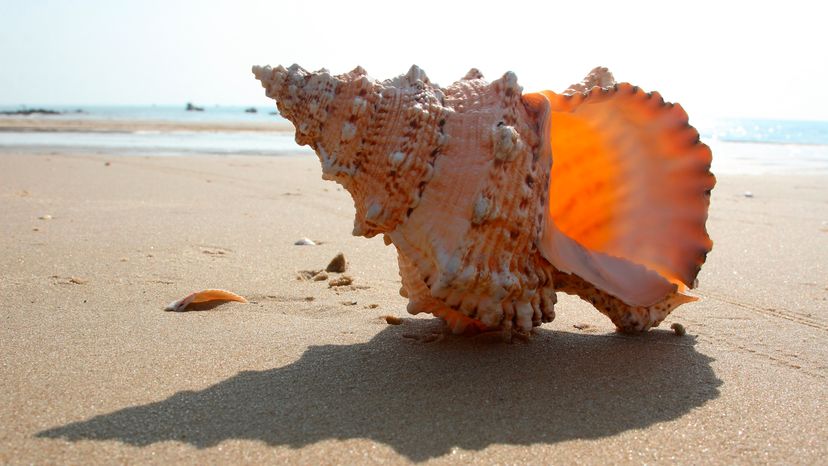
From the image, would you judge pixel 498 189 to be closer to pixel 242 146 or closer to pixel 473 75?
pixel 473 75

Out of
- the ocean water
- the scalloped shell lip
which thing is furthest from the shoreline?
the scalloped shell lip

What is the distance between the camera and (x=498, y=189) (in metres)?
2.48

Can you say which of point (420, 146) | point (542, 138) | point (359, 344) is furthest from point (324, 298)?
point (542, 138)

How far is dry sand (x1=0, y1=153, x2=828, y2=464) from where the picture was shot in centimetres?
196

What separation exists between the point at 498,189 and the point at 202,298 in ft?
5.27

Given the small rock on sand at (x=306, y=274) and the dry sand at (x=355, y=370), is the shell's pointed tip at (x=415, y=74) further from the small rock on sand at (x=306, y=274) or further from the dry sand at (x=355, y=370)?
the small rock on sand at (x=306, y=274)

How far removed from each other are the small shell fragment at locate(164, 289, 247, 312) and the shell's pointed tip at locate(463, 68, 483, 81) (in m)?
1.56

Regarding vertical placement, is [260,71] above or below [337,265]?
above

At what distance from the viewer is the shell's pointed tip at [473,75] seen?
9.16 ft

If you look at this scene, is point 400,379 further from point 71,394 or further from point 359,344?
point 71,394

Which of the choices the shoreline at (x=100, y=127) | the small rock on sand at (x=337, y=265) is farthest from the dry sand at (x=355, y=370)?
the shoreline at (x=100, y=127)

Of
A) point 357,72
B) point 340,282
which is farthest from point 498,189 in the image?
point 340,282

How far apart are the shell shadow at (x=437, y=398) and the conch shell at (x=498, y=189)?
19cm

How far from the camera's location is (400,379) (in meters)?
2.45
